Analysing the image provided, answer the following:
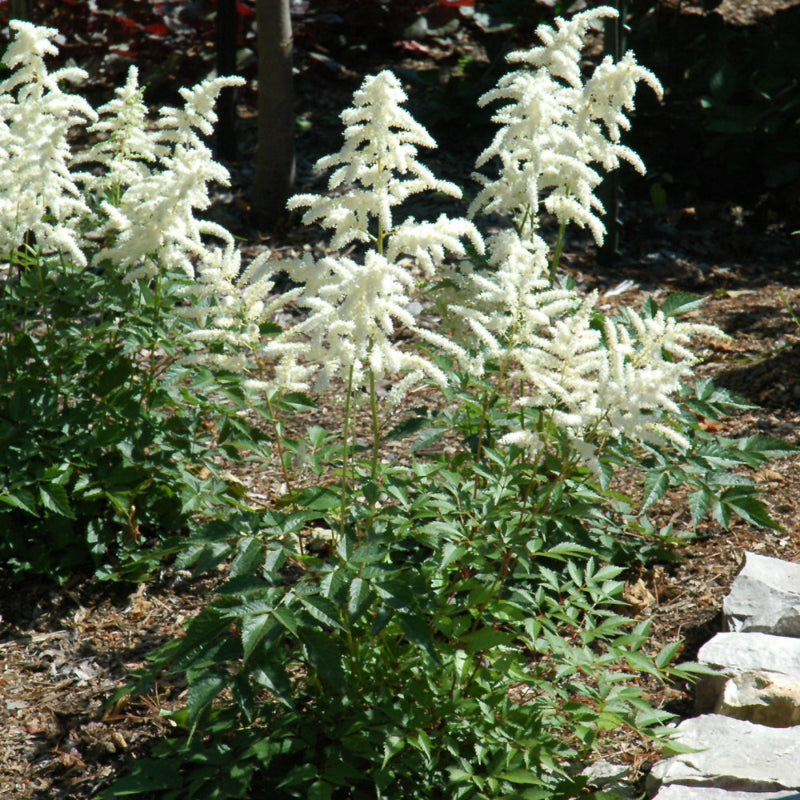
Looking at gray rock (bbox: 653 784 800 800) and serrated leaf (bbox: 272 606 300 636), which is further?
gray rock (bbox: 653 784 800 800)

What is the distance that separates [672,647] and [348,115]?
157 cm

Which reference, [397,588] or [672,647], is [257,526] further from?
[672,647]

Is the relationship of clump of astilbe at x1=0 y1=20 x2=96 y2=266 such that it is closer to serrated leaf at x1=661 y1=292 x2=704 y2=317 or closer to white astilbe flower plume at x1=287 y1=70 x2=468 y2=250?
white astilbe flower plume at x1=287 y1=70 x2=468 y2=250

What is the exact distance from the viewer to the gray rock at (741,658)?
273cm

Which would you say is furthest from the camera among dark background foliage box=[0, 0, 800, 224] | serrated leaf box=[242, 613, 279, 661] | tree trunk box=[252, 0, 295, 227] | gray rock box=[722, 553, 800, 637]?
dark background foliage box=[0, 0, 800, 224]

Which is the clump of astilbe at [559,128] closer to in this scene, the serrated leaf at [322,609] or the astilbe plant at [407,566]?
the astilbe plant at [407,566]

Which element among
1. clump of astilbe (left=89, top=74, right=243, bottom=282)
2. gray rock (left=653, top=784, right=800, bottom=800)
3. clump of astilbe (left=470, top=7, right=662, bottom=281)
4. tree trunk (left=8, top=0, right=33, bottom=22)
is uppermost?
tree trunk (left=8, top=0, right=33, bottom=22)

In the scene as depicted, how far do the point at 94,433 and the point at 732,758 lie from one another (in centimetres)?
215

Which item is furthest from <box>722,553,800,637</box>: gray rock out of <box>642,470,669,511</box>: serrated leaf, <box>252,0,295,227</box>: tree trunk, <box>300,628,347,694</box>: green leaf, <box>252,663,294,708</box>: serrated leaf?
<box>252,0,295,227</box>: tree trunk

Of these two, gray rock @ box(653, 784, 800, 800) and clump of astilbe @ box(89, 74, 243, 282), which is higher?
clump of astilbe @ box(89, 74, 243, 282)

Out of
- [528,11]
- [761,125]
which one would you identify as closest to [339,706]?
[761,125]

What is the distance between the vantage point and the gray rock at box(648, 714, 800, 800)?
2342 millimetres

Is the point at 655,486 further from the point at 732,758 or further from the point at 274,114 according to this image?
the point at 274,114

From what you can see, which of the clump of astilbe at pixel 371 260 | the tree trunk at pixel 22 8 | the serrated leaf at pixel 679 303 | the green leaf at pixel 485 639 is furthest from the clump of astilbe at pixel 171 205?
the tree trunk at pixel 22 8
